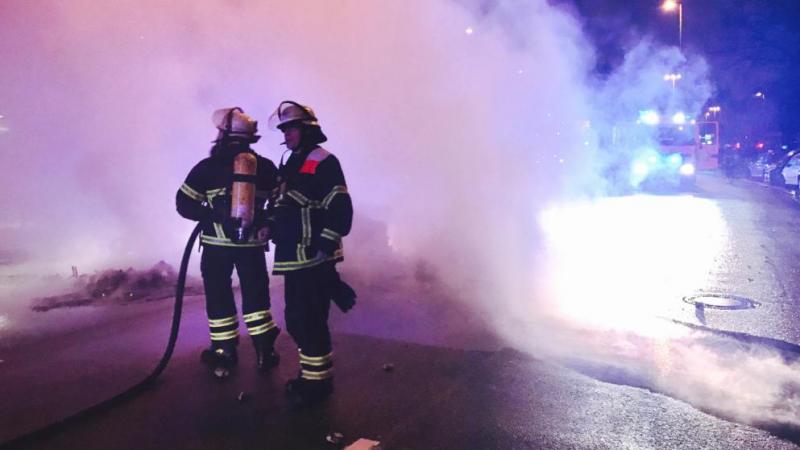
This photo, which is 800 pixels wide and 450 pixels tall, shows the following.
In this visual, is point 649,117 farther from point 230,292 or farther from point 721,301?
point 230,292

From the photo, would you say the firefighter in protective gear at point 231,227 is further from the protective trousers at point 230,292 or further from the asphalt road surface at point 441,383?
the asphalt road surface at point 441,383

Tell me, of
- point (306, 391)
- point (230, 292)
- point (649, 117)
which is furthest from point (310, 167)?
point (649, 117)

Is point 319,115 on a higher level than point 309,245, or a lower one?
higher

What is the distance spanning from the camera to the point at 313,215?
3498mm

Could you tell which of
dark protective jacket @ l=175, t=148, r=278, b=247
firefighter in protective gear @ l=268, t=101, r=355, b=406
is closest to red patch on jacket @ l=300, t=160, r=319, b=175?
firefighter in protective gear @ l=268, t=101, r=355, b=406

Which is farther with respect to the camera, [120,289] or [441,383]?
[120,289]

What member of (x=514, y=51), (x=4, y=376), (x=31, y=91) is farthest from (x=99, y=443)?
(x=514, y=51)

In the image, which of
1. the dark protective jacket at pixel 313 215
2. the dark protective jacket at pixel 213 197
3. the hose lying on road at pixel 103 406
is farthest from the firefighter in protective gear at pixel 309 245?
the hose lying on road at pixel 103 406

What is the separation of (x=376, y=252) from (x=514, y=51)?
Result: 3565 millimetres

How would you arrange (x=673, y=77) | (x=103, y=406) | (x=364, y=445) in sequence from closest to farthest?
(x=364, y=445) < (x=103, y=406) < (x=673, y=77)

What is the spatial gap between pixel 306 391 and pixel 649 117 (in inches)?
810

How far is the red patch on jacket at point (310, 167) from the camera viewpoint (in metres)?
3.46

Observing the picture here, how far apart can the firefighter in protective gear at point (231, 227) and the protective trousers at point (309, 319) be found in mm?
550

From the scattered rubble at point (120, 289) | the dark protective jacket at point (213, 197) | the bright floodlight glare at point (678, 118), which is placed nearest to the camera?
the dark protective jacket at point (213, 197)
